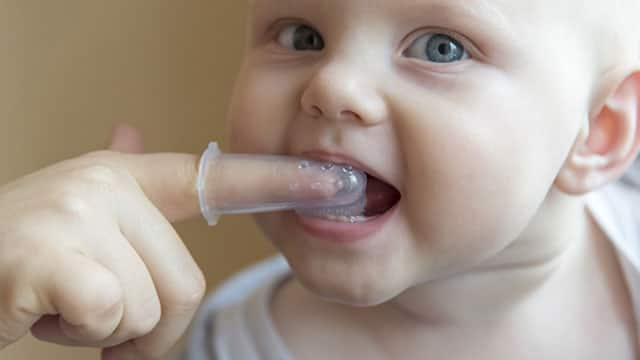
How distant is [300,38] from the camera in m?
0.63

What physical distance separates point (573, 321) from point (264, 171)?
0.30 meters

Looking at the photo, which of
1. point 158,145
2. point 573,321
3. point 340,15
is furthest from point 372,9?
point 158,145

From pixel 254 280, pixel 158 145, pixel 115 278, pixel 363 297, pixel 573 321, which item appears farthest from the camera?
pixel 158 145

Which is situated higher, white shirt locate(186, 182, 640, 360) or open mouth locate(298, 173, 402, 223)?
open mouth locate(298, 173, 402, 223)

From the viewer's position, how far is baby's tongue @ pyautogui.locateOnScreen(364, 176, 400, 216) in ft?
1.97

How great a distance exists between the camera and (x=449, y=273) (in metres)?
0.66

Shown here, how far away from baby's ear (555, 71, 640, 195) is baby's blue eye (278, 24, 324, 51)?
0.56 ft

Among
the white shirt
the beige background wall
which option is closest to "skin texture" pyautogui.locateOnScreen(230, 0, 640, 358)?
the white shirt

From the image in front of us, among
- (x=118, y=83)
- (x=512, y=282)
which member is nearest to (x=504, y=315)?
(x=512, y=282)

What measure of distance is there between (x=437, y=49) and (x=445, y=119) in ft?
0.14

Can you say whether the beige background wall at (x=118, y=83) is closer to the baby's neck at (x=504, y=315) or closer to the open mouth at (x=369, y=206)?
the baby's neck at (x=504, y=315)

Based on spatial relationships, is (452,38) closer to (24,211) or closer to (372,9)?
(372,9)

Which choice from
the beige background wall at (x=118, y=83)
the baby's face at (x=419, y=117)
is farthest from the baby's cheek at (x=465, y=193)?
the beige background wall at (x=118, y=83)

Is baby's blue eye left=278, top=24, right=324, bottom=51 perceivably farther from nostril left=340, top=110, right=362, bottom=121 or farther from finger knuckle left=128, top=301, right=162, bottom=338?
finger knuckle left=128, top=301, right=162, bottom=338
